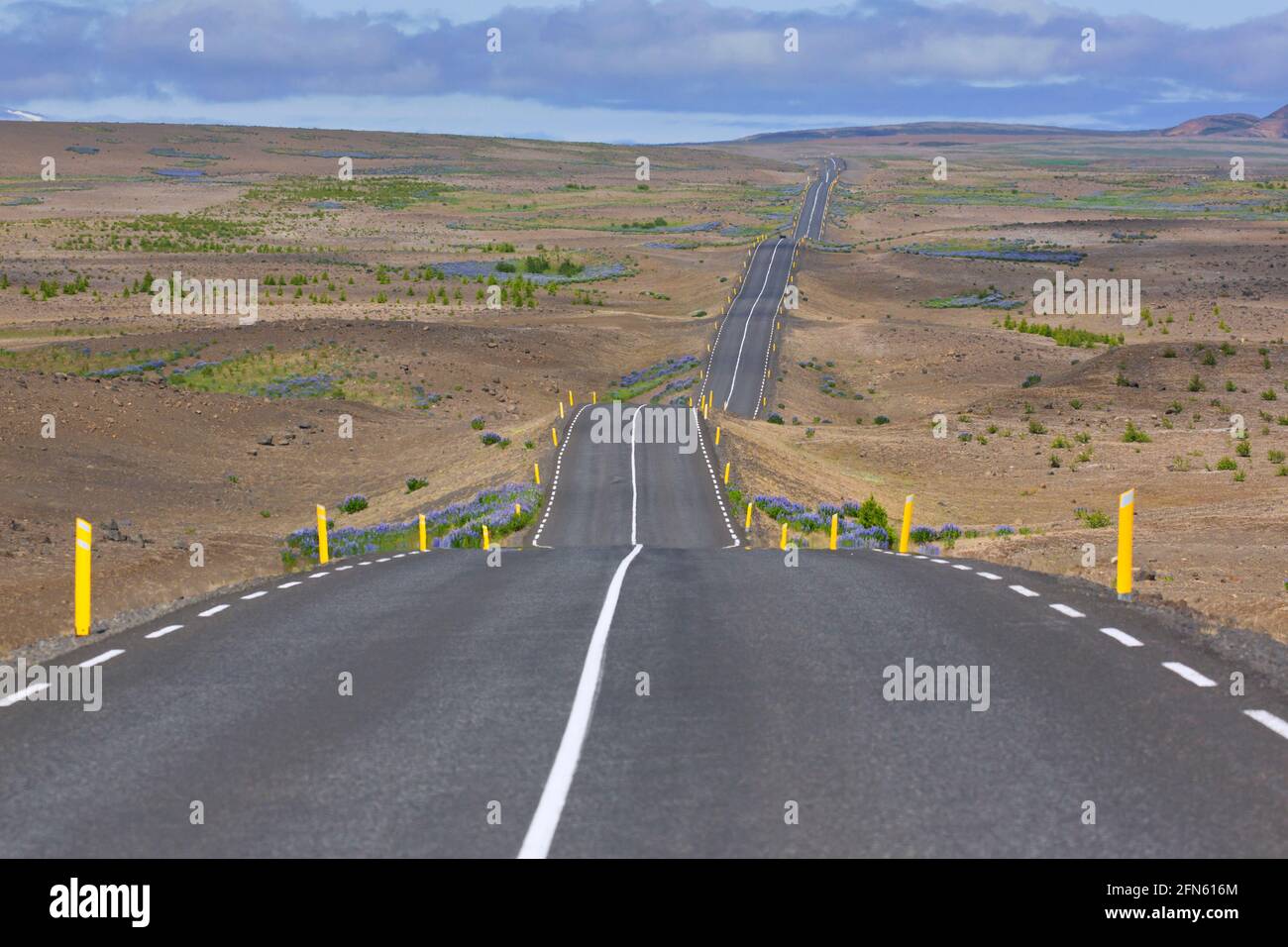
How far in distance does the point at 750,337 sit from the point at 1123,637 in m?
74.5

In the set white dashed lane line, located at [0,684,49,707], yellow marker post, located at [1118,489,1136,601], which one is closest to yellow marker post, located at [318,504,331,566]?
white dashed lane line, located at [0,684,49,707]

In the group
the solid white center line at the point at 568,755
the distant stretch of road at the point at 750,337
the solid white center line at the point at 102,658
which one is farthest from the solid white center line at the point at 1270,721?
the distant stretch of road at the point at 750,337

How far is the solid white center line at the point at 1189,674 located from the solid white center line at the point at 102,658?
926 centimetres

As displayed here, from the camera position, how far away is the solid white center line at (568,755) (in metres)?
7.05

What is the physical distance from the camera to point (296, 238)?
138m

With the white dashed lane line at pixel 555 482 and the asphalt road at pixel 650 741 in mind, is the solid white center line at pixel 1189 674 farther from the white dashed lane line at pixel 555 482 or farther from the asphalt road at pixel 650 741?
the white dashed lane line at pixel 555 482

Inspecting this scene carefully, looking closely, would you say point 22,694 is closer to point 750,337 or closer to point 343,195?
point 750,337

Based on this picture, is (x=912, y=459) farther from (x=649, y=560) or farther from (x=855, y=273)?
(x=855, y=273)

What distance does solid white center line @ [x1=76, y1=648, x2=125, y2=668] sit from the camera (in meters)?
12.3

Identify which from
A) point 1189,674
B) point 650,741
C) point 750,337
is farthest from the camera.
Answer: point 750,337

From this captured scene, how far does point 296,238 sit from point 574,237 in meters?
29.9

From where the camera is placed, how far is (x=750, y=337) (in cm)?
8606

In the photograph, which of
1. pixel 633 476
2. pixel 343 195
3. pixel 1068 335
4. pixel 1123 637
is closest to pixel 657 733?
pixel 1123 637
